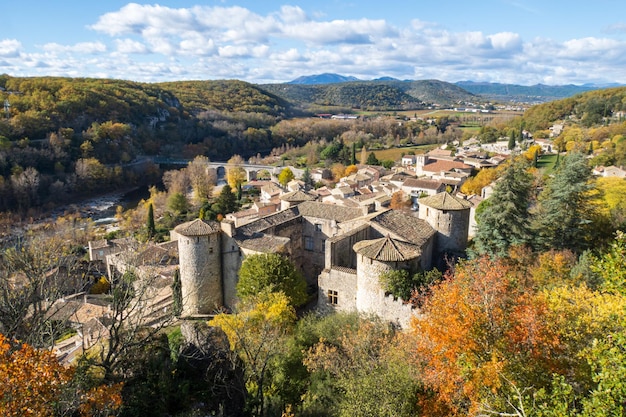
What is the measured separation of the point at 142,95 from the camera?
474ft

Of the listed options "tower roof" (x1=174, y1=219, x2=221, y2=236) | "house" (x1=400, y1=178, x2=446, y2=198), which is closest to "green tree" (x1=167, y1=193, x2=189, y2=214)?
"house" (x1=400, y1=178, x2=446, y2=198)

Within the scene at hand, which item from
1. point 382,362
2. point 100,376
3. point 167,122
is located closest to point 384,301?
point 382,362

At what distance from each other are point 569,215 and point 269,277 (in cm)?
1954

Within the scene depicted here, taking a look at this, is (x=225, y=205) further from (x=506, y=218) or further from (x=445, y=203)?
(x=506, y=218)

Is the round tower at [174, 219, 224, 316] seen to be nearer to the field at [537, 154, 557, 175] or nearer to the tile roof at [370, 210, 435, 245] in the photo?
the tile roof at [370, 210, 435, 245]

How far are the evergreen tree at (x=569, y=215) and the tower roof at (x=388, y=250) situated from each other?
10.2m

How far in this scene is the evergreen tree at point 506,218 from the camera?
26.4 meters

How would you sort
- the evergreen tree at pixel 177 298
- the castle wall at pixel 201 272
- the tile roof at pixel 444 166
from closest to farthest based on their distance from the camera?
1. the castle wall at pixel 201 272
2. the evergreen tree at pixel 177 298
3. the tile roof at pixel 444 166

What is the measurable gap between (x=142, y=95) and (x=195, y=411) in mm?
144572

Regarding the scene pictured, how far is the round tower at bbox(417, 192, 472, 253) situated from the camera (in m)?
28.0

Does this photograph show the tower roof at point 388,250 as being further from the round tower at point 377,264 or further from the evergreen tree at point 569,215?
the evergreen tree at point 569,215

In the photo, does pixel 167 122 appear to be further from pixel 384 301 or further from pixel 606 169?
pixel 384 301

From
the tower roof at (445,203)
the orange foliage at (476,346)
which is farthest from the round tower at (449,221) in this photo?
the orange foliage at (476,346)

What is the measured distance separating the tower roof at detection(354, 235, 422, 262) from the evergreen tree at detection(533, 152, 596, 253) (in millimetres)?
10236
